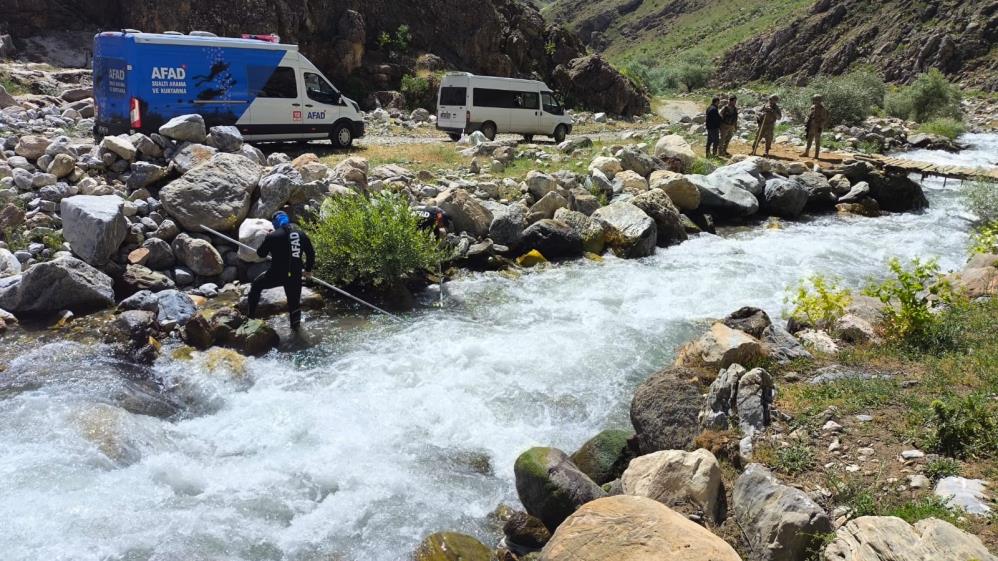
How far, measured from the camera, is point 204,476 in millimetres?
6891

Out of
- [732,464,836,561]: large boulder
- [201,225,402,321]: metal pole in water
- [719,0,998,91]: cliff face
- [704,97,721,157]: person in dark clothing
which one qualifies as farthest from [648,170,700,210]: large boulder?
[719,0,998,91]: cliff face

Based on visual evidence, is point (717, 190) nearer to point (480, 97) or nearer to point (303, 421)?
point (480, 97)

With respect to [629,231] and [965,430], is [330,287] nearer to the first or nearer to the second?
[629,231]

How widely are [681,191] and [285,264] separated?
10.8 metres

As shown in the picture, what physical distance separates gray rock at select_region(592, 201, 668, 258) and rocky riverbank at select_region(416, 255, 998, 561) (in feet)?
20.8

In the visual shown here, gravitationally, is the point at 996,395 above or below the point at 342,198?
below

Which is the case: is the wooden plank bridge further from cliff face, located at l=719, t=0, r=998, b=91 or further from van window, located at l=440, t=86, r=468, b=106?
cliff face, located at l=719, t=0, r=998, b=91

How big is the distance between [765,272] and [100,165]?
13098 millimetres

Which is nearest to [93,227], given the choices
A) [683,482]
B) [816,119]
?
[683,482]

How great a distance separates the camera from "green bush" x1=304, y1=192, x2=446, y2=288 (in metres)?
11.5

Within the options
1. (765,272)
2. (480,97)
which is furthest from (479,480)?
(480,97)

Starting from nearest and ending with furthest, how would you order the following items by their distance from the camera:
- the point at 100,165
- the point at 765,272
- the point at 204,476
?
1. the point at 204,476
2. the point at 100,165
3. the point at 765,272

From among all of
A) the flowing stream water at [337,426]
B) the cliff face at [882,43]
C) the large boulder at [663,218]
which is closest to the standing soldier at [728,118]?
the large boulder at [663,218]

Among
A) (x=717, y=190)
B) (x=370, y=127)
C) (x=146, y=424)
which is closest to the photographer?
(x=146, y=424)
